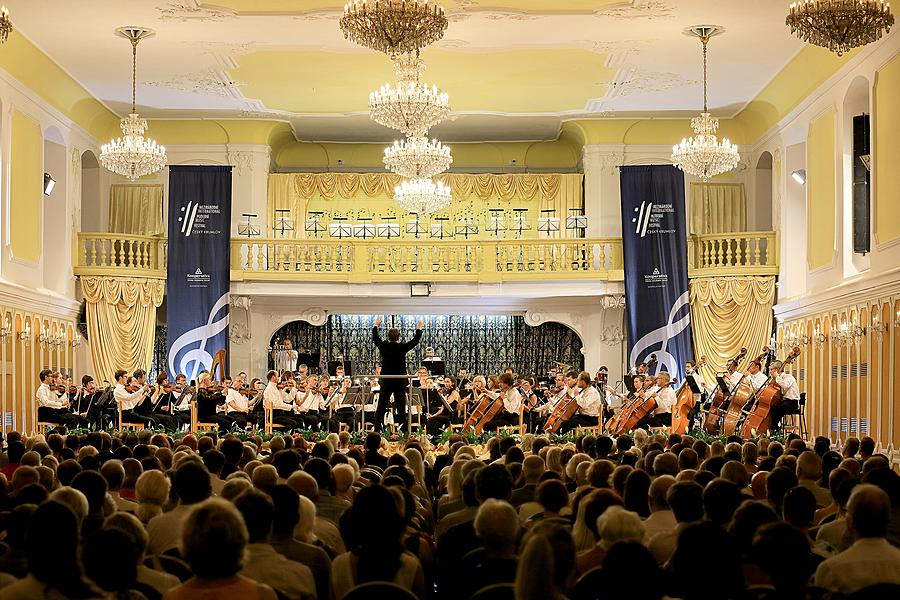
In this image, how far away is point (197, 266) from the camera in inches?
779

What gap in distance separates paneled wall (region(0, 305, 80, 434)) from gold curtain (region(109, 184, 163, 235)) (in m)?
3.26

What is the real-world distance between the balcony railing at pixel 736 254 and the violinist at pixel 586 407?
16.6ft

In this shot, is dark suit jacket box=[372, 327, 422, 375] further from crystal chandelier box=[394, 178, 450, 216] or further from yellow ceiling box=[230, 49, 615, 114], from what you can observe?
yellow ceiling box=[230, 49, 615, 114]

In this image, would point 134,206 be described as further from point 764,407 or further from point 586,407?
point 764,407

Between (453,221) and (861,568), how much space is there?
1907cm

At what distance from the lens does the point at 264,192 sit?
69.7 ft

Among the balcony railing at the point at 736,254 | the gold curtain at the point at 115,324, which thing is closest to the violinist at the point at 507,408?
the balcony railing at the point at 736,254

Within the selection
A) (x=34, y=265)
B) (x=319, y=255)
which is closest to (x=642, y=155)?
(x=319, y=255)

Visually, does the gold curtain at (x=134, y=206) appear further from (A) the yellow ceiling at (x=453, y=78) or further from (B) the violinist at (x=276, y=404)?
(B) the violinist at (x=276, y=404)

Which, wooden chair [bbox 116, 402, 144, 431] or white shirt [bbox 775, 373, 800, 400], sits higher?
white shirt [bbox 775, 373, 800, 400]

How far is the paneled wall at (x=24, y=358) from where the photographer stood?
53.8 ft

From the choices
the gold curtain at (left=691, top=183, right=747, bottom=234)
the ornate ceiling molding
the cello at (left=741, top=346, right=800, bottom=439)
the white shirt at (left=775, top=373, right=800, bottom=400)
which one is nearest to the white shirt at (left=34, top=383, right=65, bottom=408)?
the ornate ceiling molding

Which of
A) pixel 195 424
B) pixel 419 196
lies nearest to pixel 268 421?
pixel 195 424

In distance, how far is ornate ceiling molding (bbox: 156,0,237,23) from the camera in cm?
1499
